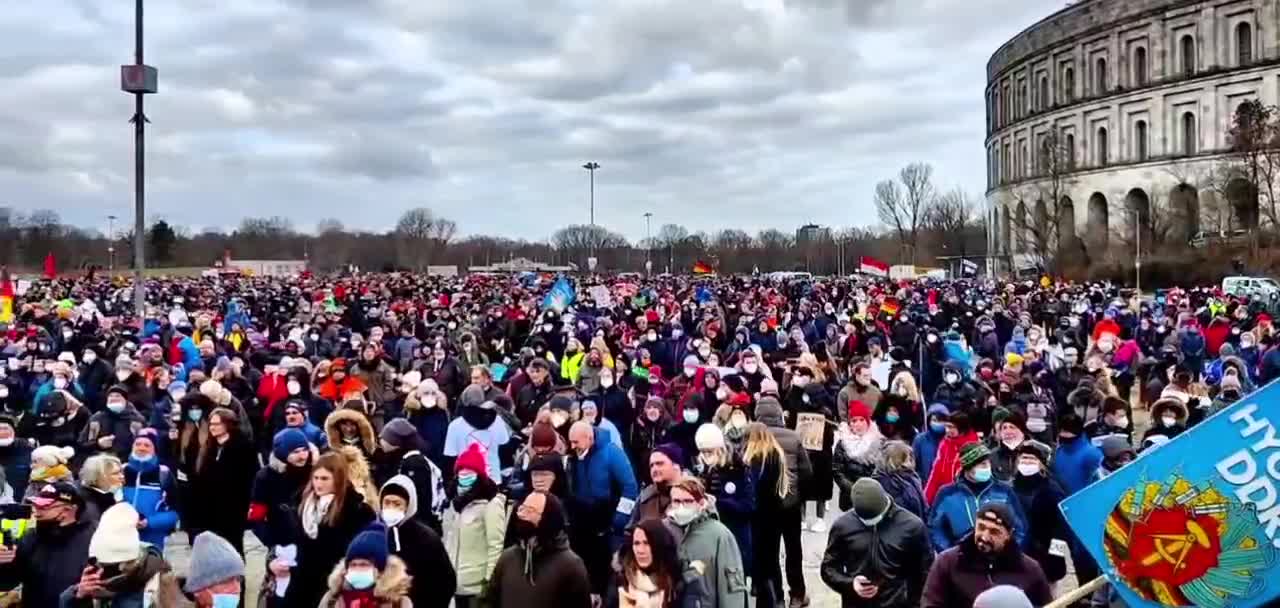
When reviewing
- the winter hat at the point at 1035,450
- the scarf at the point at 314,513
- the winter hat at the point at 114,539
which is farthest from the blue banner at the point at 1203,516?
the winter hat at the point at 114,539

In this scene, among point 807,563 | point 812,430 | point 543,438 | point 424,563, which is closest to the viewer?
point 424,563

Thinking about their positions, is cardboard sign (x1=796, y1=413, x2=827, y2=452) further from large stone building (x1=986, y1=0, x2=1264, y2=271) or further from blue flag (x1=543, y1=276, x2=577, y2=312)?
large stone building (x1=986, y1=0, x2=1264, y2=271)

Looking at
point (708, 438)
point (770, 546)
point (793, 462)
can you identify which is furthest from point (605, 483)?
point (793, 462)

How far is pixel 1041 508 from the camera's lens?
728 centimetres

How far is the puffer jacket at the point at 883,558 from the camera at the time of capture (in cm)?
618

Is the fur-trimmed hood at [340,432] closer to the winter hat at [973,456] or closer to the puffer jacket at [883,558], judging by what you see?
the puffer jacket at [883,558]

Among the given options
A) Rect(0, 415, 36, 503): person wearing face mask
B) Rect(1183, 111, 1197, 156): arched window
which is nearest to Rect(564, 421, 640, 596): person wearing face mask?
Rect(0, 415, 36, 503): person wearing face mask

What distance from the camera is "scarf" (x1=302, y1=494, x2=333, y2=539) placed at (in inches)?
244

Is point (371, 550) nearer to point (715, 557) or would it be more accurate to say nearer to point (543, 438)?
point (715, 557)

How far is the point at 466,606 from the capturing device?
21.6 feet

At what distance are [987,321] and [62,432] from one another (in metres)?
16.2

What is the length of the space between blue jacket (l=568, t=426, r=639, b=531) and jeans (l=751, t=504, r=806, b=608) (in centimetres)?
100

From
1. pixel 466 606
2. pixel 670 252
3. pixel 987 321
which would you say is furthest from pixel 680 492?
pixel 670 252

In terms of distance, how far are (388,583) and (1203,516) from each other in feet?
11.9
